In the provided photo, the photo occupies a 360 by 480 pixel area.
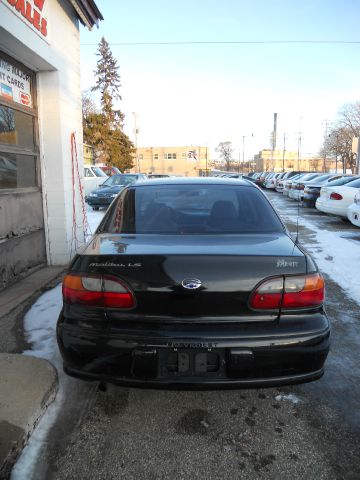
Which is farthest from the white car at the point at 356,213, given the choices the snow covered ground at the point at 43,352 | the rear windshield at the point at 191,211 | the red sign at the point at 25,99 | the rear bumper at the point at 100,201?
the rear bumper at the point at 100,201

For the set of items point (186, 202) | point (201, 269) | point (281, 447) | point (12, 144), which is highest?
point (12, 144)

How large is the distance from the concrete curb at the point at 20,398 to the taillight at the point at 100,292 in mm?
775

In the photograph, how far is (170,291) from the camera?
2314 mm

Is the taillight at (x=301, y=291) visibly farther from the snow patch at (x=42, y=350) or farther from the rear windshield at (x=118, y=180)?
the rear windshield at (x=118, y=180)

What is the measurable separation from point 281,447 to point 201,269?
1162mm

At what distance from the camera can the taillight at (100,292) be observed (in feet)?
7.77

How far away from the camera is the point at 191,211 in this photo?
345 cm

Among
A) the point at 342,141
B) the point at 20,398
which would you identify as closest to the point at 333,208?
the point at 20,398

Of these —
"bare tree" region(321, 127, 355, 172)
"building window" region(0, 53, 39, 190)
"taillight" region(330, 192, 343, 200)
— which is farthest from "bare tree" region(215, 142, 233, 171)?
"building window" region(0, 53, 39, 190)

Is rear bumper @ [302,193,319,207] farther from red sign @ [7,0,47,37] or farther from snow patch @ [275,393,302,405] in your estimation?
snow patch @ [275,393,302,405]

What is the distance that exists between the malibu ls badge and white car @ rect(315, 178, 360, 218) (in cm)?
1061

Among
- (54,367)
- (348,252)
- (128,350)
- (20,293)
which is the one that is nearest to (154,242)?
(128,350)

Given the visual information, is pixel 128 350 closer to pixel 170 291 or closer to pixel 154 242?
pixel 170 291

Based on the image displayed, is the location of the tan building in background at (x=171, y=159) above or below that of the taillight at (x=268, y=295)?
above
